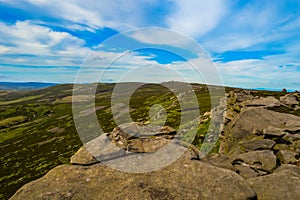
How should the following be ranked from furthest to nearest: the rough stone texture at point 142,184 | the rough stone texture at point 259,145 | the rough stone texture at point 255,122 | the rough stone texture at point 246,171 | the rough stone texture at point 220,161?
the rough stone texture at point 255,122, the rough stone texture at point 259,145, the rough stone texture at point 220,161, the rough stone texture at point 246,171, the rough stone texture at point 142,184

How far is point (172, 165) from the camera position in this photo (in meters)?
14.4

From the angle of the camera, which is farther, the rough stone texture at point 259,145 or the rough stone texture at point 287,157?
the rough stone texture at point 259,145

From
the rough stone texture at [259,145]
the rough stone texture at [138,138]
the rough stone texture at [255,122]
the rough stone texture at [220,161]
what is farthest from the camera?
the rough stone texture at [255,122]

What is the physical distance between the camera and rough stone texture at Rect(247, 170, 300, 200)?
11734 millimetres

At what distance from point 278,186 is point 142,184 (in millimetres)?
8111

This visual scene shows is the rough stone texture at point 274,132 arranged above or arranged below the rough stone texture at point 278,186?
above

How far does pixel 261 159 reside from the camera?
1675 centimetres

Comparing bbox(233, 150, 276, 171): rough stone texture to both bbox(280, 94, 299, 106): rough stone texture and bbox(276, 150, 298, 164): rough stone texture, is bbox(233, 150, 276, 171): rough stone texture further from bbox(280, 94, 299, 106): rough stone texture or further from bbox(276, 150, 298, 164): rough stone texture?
bbox(280, 94, 299, 106): rough stone texture

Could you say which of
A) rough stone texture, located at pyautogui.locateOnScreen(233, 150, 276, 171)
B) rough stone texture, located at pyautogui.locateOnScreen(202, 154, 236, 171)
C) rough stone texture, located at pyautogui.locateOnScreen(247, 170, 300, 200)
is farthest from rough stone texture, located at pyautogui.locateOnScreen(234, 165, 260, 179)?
rough stone texture, located at pyautogui.locateOnScreen(247, 170, 300, 200)

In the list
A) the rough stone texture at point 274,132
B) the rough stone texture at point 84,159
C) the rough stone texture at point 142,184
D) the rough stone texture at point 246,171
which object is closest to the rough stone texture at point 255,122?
the rough stone texture at point 274,132

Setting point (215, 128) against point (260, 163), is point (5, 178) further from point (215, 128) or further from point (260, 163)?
point (260, 163)

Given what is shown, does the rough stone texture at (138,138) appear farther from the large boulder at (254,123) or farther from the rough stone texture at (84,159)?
the large boulder at (254,123)

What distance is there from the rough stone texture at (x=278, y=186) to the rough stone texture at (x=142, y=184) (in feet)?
2.38

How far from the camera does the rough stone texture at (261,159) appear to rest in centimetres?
1598
